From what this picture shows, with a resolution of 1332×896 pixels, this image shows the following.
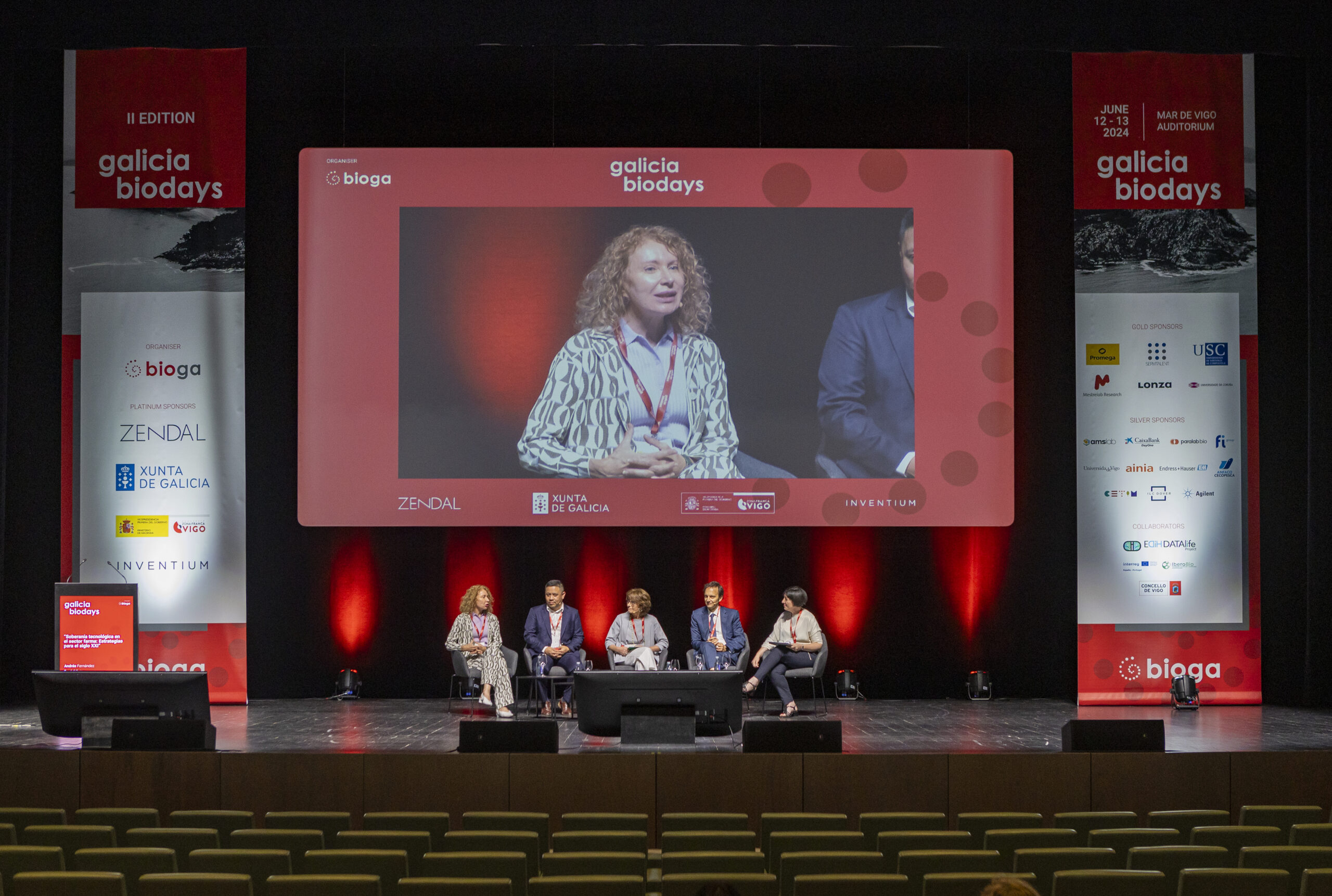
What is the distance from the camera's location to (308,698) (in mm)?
9555

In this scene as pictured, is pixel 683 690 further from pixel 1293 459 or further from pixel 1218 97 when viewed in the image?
pixel 1218 97

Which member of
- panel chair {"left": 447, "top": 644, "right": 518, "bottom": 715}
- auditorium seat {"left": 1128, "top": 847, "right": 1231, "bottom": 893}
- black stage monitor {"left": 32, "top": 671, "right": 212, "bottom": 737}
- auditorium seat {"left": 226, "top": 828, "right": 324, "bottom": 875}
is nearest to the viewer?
auditorium seat {"left": 1128, "top": 847, "right": 1231, "bottom": 893}

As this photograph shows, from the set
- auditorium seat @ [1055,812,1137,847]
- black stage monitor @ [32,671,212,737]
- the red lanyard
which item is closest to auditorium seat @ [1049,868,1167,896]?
auditorium seat @ [1055,812,1137,847]

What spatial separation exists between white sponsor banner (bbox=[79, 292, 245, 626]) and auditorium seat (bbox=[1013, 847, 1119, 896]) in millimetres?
7277

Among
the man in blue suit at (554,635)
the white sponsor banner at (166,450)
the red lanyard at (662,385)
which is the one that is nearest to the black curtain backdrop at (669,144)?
the white sponsor banner at (166,450)

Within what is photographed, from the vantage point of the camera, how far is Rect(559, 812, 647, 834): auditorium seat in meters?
4.41

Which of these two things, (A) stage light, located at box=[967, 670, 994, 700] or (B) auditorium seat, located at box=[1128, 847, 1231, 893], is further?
(A) stage light, located at box=[967, 670, 994, 700]

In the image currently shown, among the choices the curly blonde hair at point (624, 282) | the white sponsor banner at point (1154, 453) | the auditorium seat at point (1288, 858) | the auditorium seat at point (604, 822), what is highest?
the curly blonde hair at point (624, 282)

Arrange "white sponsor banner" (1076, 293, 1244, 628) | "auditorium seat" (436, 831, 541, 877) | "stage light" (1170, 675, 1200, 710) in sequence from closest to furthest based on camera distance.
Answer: "auditorium seat" (436, 831, 541, 877) → "stage light" (1170, 675, 1200, 710) → "white sponsor banner" (1076, 293, 1244, 628)

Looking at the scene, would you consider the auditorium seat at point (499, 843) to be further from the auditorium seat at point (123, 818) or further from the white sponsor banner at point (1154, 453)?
the white sponsor banner at point (1154, 453)

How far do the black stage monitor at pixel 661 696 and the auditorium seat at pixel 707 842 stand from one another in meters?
2.58

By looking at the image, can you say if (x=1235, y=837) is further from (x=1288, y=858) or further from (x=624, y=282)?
(x=624, y=282)

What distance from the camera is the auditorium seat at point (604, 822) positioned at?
4.41 metres

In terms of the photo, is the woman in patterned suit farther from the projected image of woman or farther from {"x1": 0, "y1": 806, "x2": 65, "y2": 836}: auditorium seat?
{"x1": 0, "y1": 806, "x2": 65, "y2": 836}: auditorium seat
